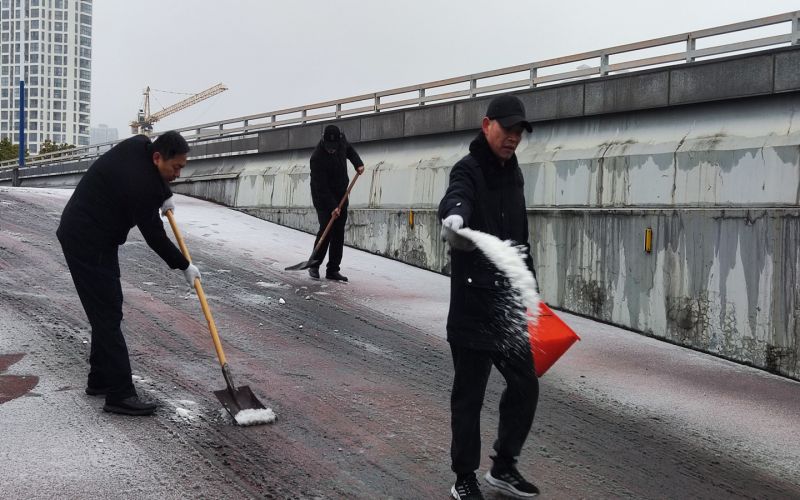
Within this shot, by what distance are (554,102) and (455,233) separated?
28.1ft

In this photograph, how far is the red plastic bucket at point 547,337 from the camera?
389cm

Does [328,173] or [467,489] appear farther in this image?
[328,173]

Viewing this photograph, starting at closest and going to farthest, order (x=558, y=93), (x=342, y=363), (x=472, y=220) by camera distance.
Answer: (x=472, y=220) → (x=342, y=363) → (x=558, y=93)

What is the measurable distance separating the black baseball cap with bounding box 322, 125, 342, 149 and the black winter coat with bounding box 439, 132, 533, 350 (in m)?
6.65

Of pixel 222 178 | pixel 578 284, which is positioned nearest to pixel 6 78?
pixel 222 178

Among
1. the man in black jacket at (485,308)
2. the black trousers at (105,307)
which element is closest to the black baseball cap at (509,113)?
the man in black jacket at (485,308)

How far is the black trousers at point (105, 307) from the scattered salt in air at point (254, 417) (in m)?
0.77

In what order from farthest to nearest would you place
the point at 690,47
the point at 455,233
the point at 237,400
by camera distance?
1. the point at 690,47
2. the point at 237,400
3. the point at 455,233

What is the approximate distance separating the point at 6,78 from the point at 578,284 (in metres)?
194

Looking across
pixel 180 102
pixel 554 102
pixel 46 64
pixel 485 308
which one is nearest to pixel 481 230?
pixel 485 308

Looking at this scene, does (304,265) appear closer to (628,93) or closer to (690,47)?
(628,93)

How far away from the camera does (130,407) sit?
5.05 meters

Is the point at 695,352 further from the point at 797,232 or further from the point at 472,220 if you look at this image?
the point at 472,220

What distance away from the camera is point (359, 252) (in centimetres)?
1439
